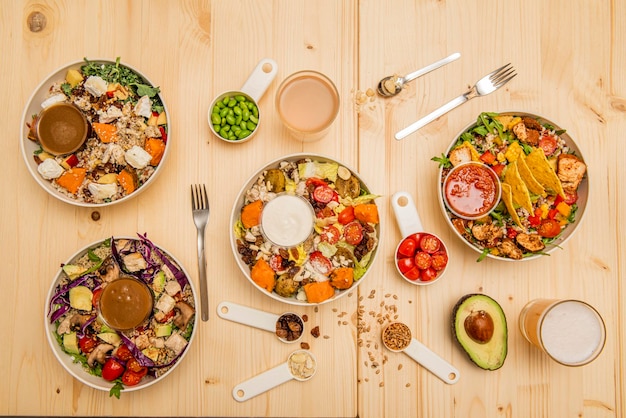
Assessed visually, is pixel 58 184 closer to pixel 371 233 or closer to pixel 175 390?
pixel 175 390

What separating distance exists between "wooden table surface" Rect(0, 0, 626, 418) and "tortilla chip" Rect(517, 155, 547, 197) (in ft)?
1.05

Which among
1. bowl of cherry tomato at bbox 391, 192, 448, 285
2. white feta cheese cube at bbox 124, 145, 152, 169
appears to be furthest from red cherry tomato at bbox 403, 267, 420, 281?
white feta cheese cube at bbox 124, 145, 152, 169

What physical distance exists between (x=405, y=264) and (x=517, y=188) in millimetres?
542

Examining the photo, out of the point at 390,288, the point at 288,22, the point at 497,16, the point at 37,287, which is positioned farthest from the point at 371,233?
the point at 37,287

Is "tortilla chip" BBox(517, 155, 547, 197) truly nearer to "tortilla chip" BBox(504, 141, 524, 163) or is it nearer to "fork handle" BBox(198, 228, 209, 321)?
"tortilla chip" BBox(504, 141, 524, 163)

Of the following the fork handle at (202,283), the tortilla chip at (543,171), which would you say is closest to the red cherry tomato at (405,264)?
the tortilla chip at (543,171)

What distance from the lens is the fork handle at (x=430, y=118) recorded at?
1.91 meters

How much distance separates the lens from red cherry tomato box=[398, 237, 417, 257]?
5.92ft

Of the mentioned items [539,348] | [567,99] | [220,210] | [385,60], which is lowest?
[539,348]

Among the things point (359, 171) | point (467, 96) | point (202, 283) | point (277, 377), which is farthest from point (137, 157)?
point (467, 96)

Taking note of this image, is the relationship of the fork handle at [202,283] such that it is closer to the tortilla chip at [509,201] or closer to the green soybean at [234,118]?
the green soybean at [234,118]

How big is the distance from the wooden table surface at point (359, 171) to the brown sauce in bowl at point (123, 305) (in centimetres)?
24

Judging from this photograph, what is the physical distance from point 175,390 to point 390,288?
101 centimetres

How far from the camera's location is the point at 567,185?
1.80 meters
